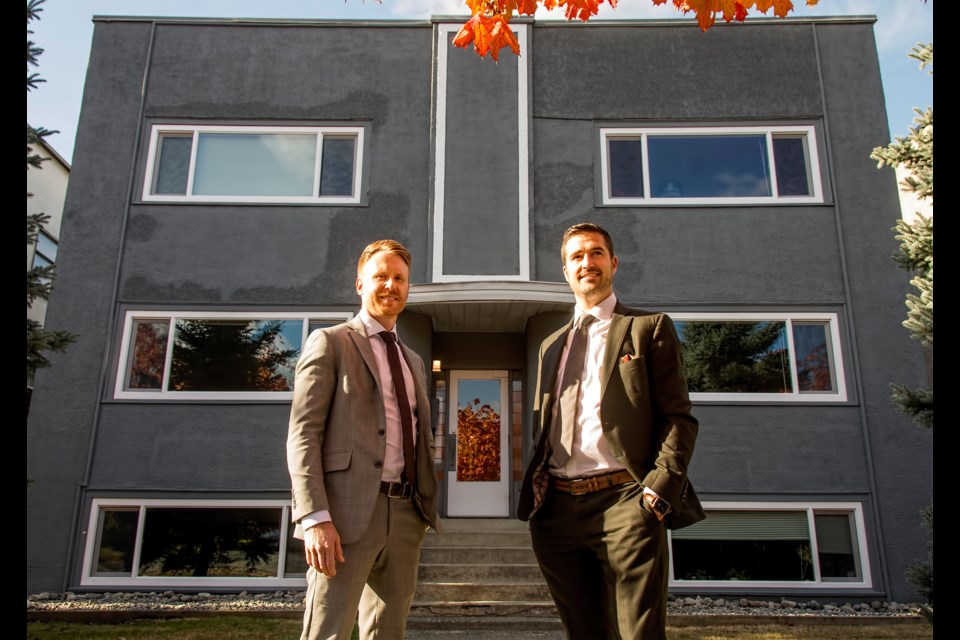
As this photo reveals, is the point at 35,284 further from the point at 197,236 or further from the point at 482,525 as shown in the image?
the point at 482,525

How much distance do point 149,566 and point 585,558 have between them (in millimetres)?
7516

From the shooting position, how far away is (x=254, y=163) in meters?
9.96

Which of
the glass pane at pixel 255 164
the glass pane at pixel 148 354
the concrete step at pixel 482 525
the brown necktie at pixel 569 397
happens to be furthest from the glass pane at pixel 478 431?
the brown necktie at pixel 569 397

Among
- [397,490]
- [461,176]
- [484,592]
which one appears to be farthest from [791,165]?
[397,490]

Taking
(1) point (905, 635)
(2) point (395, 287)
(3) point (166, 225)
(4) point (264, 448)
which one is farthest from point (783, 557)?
(3) point (166, 225)

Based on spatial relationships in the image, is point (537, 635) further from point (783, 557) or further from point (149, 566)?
point (149, 566)

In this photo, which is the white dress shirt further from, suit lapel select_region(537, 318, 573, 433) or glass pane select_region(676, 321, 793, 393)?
glass pane select_region(676, 321, 793, 393)

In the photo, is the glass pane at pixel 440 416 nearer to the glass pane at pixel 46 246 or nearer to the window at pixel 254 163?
the window at pixel 254 163

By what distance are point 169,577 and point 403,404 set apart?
22.9ft

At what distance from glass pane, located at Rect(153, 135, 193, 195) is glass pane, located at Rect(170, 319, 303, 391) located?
2.08 metres

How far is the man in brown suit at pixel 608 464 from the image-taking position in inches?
105

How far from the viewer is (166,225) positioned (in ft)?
31.6

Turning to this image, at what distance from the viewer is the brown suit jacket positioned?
2.72 meters

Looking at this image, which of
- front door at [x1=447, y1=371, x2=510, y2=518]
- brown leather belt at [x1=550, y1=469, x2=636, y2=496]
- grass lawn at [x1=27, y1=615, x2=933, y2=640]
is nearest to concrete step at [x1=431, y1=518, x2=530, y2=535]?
front door at [x1=447, y1=371, x2=510, y2=518]
